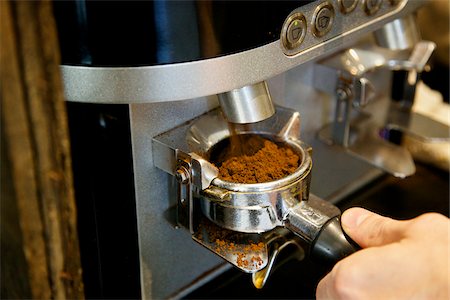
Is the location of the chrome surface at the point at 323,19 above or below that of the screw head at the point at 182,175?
above

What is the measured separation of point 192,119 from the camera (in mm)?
625

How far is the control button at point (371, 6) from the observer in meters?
0.65

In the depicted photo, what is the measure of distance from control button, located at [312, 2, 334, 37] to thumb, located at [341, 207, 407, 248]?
0.17m

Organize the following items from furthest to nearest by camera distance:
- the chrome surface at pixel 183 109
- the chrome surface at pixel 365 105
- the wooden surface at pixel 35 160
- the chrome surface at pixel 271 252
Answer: the chrome surface at pixel 365 105 < the chrome surface at pixel 271 252 < the chrome surface at pixel 183 109 < the wooden surface at pixel 35 160

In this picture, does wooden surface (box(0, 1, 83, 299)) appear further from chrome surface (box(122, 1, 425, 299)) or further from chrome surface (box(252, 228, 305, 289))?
chrome surface (box(252, 228, 305, 289))

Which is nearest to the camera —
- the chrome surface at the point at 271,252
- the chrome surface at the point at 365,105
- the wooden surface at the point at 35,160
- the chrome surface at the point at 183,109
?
the wooden surface at the point at 35,160

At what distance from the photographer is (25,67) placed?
40cm

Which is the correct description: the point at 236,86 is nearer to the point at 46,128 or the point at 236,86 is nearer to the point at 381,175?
the point at 46,128

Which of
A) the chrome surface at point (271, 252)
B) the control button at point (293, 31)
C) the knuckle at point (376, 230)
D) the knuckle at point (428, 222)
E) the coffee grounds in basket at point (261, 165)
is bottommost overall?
the chrome surface at point (271, 252)

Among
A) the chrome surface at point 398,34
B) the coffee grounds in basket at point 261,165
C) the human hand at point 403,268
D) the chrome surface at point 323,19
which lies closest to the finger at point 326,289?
the human hand at point 403,268

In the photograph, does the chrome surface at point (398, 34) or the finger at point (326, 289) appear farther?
the chrome surface at point (398, 34)

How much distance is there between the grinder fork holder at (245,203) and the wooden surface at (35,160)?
0.15m

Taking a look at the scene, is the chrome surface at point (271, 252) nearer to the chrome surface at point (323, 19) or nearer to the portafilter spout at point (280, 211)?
the portafilter spout at point (280, 211)

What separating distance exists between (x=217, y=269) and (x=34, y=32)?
41 cm
